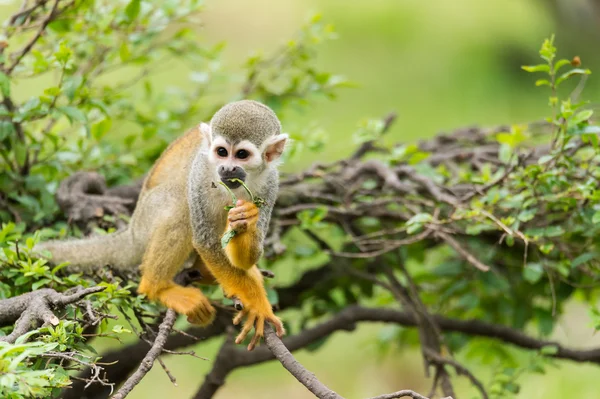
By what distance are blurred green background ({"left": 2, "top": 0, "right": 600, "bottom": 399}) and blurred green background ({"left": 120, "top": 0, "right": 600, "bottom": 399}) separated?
16 millimetres

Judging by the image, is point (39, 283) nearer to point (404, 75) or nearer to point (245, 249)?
point (245, 249)

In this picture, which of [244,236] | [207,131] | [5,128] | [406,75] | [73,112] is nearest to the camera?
[244,236]

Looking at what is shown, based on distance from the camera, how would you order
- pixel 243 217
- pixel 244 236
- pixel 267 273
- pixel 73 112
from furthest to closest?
pixel 73 112, pixel 267 273, pixel 244 236, pixel 243 217

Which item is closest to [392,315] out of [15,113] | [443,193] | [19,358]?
[443,193]

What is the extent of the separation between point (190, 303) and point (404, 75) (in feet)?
28.0

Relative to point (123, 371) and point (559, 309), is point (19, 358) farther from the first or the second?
point (559, 309)

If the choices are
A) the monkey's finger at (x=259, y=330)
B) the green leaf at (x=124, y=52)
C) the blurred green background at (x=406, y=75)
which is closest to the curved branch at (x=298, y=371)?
the monkey's finger at (x=259, y=330)

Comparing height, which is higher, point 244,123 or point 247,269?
point 244,123

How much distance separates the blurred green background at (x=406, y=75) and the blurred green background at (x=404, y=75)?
0.02m

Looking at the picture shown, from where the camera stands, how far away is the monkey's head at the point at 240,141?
110 inches

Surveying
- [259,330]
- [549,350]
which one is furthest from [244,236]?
[549,350]

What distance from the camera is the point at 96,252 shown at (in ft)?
10.5

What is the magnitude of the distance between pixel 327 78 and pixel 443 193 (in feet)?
3.04

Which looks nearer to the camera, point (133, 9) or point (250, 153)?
point (250, 153)
